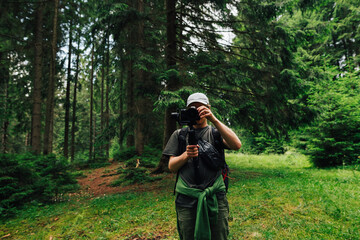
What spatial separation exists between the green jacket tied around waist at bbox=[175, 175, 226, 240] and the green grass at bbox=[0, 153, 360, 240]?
2.11 m

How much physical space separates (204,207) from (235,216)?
2.98m

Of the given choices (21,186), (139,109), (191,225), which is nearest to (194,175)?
(191,225)

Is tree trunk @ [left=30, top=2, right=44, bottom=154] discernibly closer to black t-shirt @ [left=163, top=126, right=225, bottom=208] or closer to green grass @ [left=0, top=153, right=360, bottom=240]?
green grass @ [left=0, top=153, right=360, bottom=240]

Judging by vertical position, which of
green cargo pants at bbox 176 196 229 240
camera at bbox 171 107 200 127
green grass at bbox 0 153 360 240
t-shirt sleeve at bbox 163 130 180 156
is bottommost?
green grass at bbox 0 153 360 240

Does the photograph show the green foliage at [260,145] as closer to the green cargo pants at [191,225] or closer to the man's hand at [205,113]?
the green cargo pants at [191,225]

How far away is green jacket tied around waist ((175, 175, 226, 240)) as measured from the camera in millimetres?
1873

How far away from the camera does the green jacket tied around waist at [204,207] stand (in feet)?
6.15

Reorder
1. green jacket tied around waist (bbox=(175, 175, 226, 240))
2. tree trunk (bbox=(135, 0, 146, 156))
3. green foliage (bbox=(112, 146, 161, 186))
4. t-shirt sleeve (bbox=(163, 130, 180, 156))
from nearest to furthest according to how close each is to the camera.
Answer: green jacket tied around waist (bbox=(175, 175, 226, 240)) → t-shirt sleeve (bbox=(163, 130, 180, 156)) → green foliage (bbox=(112, 146, 161, 186)) → tree trunk (bbox=(135, 0, 146, 156))

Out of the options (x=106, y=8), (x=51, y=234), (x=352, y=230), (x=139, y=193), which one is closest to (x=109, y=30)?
(x=106, y=8)

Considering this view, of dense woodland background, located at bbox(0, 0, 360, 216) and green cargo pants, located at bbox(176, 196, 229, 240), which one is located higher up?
dense woodland background, located at bbox(0, 0, 360, 216)

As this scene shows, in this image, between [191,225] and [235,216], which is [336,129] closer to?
[235,216]

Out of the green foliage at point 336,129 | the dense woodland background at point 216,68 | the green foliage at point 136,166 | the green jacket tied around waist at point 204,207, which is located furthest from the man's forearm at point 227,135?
the green foliage at point 336,129

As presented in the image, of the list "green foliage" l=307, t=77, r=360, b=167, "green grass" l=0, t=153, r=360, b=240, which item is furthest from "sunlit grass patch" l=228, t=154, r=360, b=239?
"green foliage" l=307, t=77, r=360, b=167

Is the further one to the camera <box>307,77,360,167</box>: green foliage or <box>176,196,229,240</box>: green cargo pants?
<box>307,77,360,167</box>: green foliage
